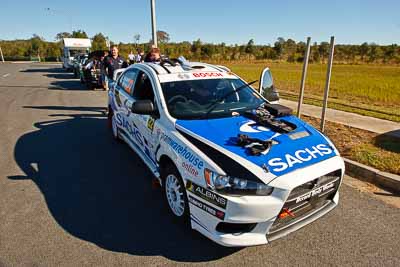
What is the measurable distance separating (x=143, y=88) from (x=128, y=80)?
2.98 feet

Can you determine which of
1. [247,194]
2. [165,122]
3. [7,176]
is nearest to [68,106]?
[7,176]

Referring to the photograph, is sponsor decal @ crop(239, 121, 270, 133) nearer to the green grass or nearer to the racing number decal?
the racing number decal

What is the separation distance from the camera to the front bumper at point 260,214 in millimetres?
2324

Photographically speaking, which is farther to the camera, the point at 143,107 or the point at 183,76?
the point at 183,76

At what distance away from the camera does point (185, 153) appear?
2.71 meters

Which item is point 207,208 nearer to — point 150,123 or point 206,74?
point 150,123

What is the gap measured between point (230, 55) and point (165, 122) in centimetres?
6189

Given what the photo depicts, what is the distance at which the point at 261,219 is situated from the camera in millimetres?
2363

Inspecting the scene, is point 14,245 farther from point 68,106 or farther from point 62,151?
point 68,106

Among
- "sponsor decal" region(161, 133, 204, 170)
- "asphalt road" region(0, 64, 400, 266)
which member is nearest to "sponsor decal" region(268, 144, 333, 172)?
"sponsor decal" region(161, 133, 204, 170)

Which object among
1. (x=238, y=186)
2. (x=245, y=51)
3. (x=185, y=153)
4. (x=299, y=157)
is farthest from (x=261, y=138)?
(x=245, y=51)

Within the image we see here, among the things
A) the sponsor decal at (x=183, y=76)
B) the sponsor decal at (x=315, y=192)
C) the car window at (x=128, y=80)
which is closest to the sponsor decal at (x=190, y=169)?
the sponsor decal at (x=315, y=192)

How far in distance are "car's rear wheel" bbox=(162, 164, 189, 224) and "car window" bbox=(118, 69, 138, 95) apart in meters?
2.04

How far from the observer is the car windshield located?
11.2 feet
